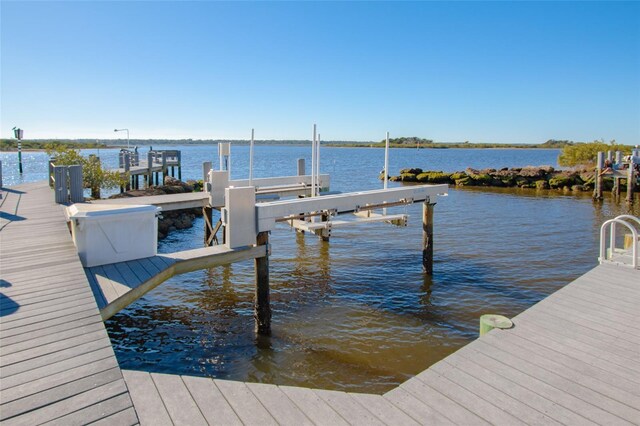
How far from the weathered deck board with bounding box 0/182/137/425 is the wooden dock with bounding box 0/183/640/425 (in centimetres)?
1

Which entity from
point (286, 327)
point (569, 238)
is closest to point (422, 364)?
point (286, 327)

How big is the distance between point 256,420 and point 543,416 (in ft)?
7.53

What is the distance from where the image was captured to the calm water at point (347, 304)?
7938mm

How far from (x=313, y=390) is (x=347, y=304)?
690 cm

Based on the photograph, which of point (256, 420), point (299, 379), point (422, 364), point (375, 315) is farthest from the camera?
point (375, 315)

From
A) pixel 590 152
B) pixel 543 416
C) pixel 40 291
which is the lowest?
pixel 543 416

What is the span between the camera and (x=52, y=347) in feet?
12.9

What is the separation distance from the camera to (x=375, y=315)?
10078 mm

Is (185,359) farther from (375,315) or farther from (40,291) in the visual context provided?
(375,315)

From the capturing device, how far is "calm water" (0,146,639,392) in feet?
26.0

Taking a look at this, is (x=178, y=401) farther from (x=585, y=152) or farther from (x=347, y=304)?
(x=585, y=152)

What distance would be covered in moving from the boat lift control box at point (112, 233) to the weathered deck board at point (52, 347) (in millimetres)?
308

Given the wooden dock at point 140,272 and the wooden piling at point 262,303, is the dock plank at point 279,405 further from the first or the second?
the wooden piling at point 262,303

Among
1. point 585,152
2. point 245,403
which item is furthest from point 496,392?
point 585,152
